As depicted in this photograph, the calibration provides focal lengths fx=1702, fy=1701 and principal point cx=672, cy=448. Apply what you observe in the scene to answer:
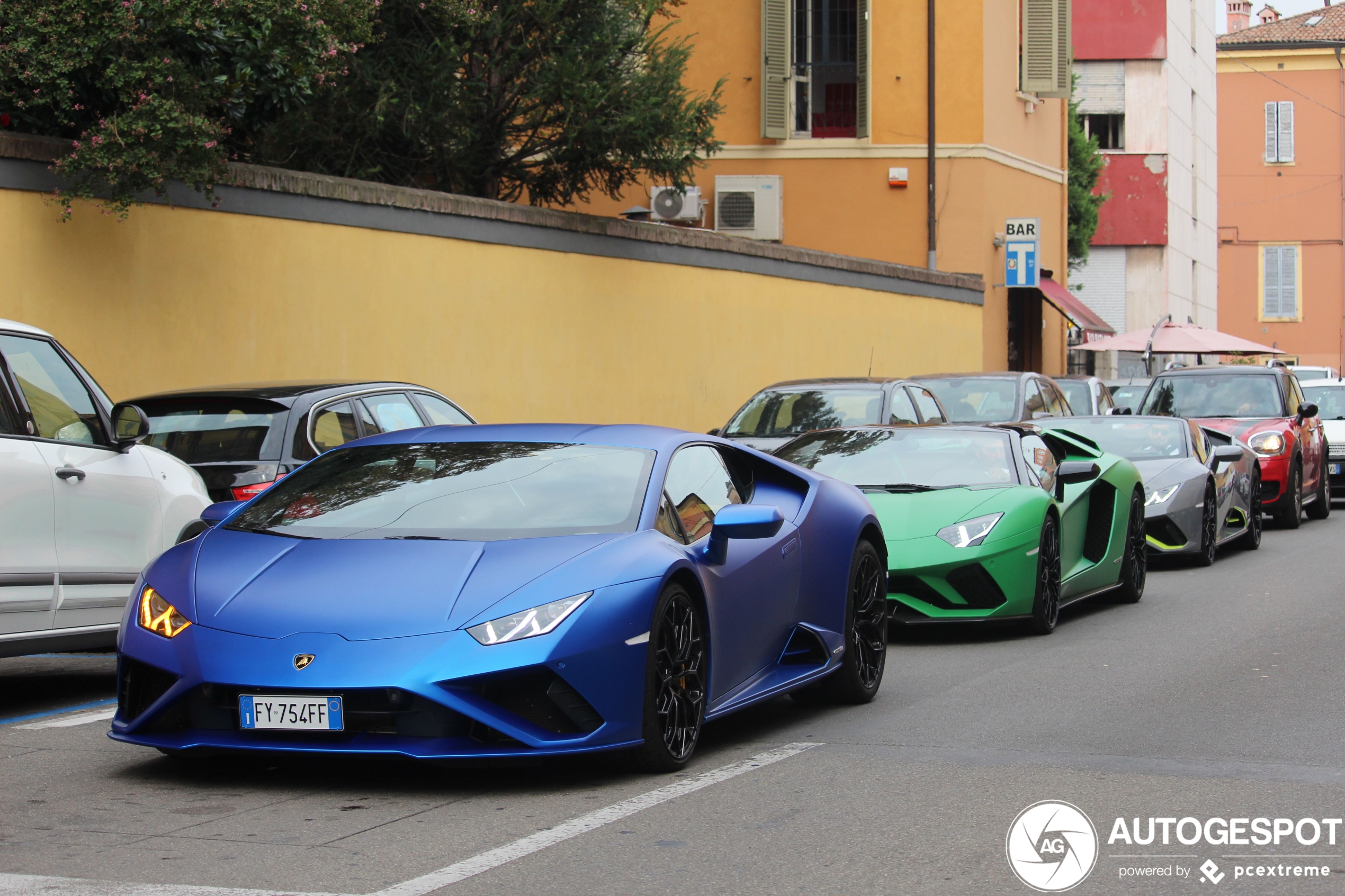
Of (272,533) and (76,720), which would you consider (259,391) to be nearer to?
(76,720)

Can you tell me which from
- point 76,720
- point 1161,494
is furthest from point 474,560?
point 1161,494

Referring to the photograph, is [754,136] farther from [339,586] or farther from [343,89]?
[339,586]

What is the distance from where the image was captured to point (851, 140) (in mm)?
29750

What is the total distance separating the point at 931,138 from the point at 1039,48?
440 cm

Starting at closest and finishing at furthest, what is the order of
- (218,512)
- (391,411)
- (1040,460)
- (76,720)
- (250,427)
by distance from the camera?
(218,512), (76,720), (250,427), (391,411), (1040,460)

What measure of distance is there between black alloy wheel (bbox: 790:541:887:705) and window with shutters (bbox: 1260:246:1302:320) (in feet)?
206

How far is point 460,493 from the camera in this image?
6449 millimetres

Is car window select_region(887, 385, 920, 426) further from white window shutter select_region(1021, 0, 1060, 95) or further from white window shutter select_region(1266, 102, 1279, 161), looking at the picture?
white window shutter select_region(1266, 102, 1279, 161)

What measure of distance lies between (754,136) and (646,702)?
24.9m

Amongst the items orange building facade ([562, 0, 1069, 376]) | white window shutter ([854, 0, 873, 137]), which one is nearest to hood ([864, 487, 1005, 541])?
orange building facade ([562, 0, 1069, 376])

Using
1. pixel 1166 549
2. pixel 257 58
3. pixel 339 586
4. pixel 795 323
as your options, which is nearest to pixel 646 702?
pixel 339 586

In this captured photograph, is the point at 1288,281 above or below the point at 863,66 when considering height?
below

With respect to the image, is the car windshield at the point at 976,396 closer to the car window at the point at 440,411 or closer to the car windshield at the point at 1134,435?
the car windshield at the point at 1134,435

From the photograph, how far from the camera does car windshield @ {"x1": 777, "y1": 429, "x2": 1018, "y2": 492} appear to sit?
34.9 feet
